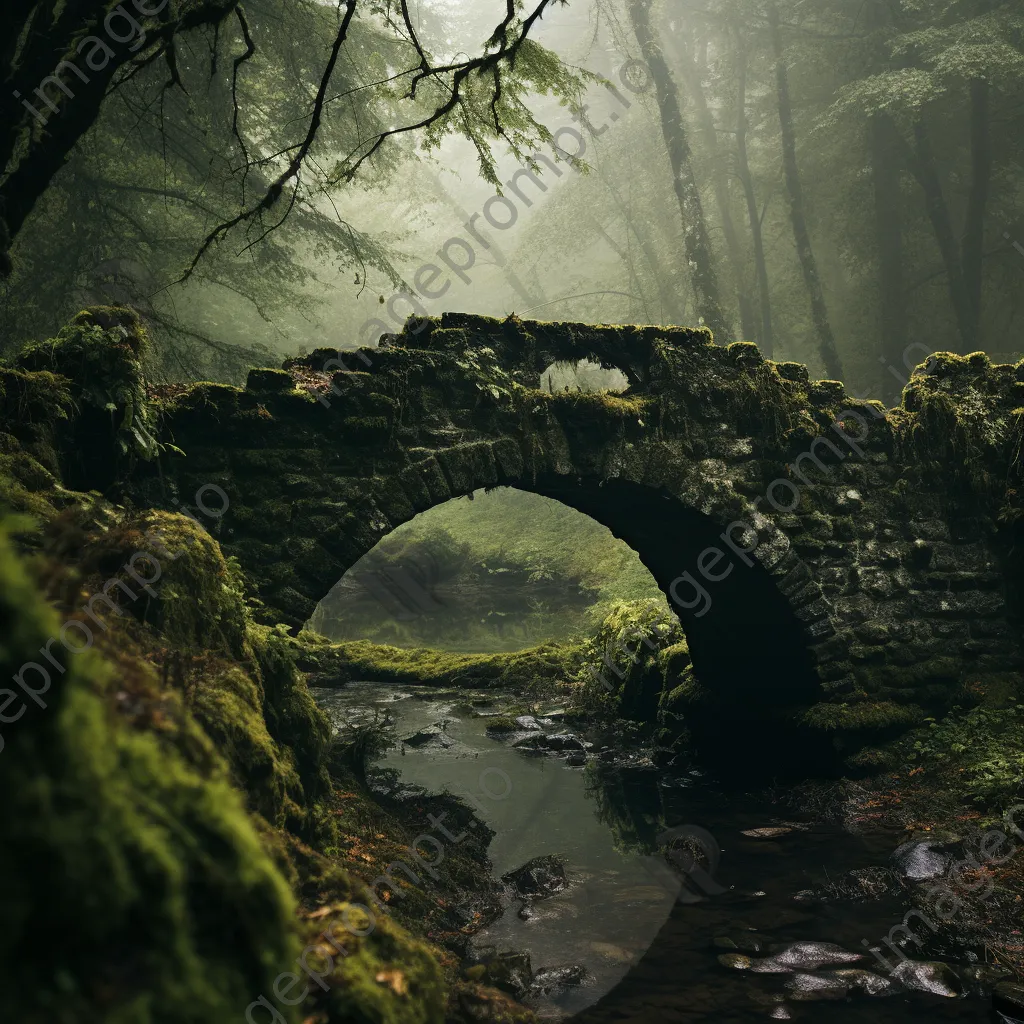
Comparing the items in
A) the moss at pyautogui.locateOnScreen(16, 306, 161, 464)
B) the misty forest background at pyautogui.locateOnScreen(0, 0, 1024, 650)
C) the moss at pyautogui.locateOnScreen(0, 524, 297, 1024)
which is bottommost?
the moss at pyautogui.locateOnScreen(0, 524, 297, 1024)

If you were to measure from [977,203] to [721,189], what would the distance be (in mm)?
7665

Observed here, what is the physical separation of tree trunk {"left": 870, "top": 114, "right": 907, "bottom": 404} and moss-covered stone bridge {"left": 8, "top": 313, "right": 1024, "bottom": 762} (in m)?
9.99

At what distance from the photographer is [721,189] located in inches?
845

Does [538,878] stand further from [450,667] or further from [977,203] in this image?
[977,203]

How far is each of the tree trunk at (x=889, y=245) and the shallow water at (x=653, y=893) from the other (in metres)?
12.8

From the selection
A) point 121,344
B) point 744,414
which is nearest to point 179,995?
point 121,344

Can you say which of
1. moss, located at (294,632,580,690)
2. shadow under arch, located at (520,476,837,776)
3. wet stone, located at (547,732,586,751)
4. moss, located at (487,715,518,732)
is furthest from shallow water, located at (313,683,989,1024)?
moss, located at (294,632,580,690)

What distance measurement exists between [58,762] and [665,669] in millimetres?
9090

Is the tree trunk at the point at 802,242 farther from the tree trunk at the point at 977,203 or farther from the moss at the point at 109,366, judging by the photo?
the moss at the point at 109,366

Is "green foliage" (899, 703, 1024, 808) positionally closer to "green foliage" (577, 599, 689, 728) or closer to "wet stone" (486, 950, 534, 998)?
"green foliage" (577, 599, 689, 728)

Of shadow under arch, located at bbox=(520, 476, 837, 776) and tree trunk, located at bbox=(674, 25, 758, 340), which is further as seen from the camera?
tree trunk, located at bbox=(674, 25, 758, 340)

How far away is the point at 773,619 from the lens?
7.46 meters

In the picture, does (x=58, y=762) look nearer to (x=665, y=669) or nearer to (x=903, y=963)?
(x=903, y=963)

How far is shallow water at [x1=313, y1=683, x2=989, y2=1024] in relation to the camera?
12.7ft
